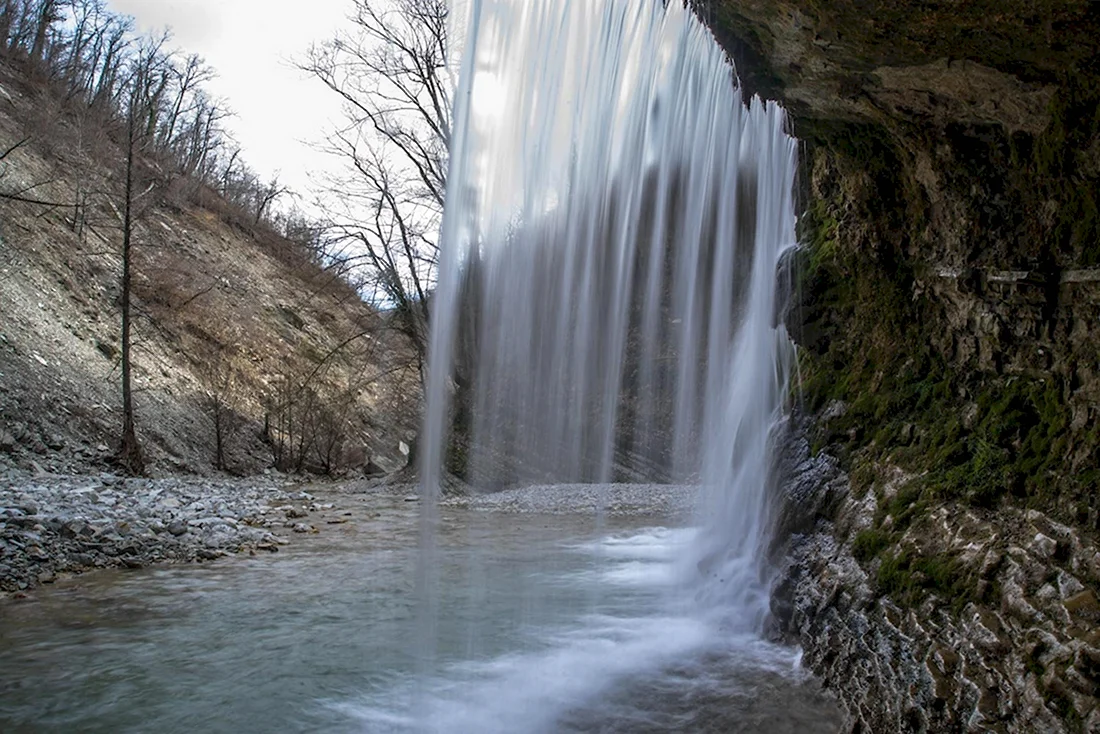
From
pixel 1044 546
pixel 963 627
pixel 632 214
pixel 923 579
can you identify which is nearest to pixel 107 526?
pixel 632 214

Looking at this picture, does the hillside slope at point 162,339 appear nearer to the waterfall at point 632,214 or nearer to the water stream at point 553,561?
the waterfall at point 632,214

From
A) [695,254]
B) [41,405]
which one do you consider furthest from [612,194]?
[41,405]

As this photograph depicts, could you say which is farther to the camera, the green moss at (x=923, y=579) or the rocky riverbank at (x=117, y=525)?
the rocky riverbank at (x=117, y=525)

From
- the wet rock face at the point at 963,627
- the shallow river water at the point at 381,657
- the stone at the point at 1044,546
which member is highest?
the stone at the point at 1044,546

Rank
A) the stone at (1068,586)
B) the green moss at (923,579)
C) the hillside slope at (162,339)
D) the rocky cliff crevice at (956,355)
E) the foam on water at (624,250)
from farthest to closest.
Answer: the hillside slope at (162,339)
the foam on water at (624,250)
the green moss at (923,579)
the rocky cliff crevice at (956,355)
the stone at (1068,586)

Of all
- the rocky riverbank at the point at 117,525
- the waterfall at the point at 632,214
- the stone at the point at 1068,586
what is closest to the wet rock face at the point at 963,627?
the stone at the point at 1068,586

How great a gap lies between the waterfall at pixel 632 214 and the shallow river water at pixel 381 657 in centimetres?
87

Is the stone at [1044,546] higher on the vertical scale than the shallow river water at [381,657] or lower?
higher

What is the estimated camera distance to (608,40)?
798 centimetres

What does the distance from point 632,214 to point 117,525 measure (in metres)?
7.53

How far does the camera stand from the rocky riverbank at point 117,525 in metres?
7.32


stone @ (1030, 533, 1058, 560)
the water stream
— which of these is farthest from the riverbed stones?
stone @ (1030, 533, 1058, 560)

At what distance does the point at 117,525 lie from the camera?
862 cm

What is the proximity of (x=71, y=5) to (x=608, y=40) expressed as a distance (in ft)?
137
